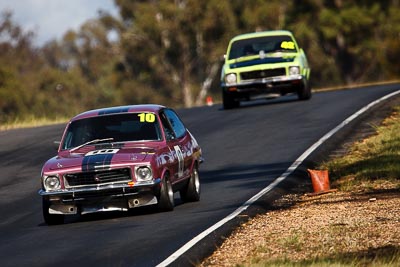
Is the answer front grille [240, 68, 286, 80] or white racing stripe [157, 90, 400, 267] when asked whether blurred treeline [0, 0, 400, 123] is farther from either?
white racing stripe [157, 90, 400, 267]

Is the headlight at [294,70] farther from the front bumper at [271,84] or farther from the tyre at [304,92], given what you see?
the tyre at [304,92]

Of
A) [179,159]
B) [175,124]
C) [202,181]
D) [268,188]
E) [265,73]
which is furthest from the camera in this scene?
[265,73]

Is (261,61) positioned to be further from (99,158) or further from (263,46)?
(99,158)

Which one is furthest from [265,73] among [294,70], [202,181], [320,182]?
[320,182]

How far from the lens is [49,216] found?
1348 centimetres

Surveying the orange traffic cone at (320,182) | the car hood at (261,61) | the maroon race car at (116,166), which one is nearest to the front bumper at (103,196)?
the maroon race car at (116,166)

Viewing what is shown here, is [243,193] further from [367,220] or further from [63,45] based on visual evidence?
[63,45]

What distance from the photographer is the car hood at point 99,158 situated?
43.5 feet

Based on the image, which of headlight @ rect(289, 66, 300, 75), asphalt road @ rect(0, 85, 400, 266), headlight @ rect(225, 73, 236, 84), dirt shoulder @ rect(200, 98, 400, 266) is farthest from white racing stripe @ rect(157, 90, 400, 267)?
headlight @ rect(225, 73, 236, 84)

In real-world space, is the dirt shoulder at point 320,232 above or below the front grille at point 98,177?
below

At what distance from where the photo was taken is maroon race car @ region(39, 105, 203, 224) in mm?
13219

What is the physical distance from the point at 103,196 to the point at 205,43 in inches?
2086

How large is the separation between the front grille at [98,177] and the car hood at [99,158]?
9 centimetres

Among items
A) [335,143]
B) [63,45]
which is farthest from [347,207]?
[63,45]
